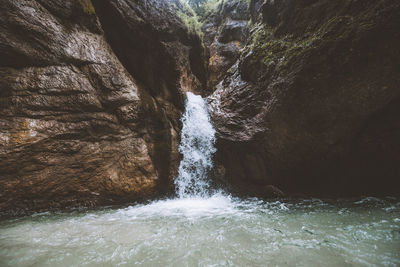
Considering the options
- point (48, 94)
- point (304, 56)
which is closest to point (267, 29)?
point (304, 56)

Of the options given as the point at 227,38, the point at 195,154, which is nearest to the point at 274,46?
the point at 195,154

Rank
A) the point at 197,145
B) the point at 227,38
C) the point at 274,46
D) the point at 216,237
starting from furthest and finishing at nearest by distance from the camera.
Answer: the point at 227,38, the point at 197,145, the point at 274,46, the point at 216,237

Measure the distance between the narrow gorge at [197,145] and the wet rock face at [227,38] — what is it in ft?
18.3

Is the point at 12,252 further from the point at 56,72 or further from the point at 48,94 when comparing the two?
the point at 56,72

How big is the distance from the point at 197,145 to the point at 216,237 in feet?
14.4

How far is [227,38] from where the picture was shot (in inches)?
510

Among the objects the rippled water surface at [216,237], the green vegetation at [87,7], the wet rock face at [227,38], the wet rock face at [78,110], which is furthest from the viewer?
the wet rock face at [227,38]

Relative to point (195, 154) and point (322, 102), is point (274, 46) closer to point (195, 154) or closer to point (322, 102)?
point (322, 102)

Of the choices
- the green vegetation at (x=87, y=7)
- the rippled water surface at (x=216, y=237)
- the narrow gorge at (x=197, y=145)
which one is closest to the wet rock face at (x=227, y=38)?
the narrow gorge at (x=197, y=145)

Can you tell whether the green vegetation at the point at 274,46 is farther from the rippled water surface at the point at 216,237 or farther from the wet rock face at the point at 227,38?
the wet rock face at the point at 227,38

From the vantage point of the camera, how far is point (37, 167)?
162 inches

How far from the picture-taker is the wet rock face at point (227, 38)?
12289mm

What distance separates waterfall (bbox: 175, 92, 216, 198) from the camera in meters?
6.48

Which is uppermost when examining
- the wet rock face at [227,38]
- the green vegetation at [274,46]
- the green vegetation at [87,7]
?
the wet rock face at [227,38]
